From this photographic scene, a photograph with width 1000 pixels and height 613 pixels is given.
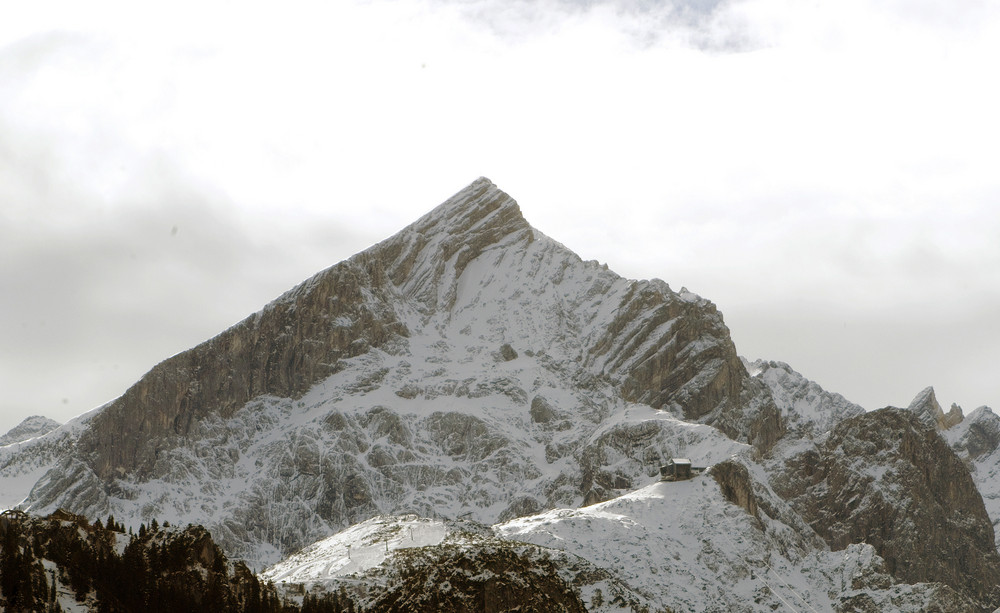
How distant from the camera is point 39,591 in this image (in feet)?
643

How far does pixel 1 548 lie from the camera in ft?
652

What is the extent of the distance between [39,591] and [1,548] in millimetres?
→ 7175
